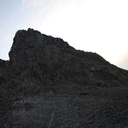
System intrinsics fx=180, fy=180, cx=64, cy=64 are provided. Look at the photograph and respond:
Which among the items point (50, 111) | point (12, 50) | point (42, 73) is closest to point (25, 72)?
point (42, 73)

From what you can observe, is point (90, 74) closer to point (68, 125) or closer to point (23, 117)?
point (23, 117)

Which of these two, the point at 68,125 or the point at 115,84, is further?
the point at 115,84

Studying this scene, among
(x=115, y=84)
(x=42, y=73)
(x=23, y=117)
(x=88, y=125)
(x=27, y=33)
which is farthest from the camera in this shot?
(x=27, y=33)

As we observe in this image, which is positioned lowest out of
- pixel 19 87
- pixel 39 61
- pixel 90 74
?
pixel 19 87

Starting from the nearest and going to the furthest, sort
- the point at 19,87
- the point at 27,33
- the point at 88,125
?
the point at 88,125 < the point at 19,87 < the point at 27,33

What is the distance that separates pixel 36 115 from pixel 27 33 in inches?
3250

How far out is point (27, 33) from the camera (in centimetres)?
10925

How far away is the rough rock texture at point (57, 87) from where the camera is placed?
27627 millimetres

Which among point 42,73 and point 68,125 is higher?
point 42,73

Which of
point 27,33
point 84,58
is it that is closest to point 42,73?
point 84,58

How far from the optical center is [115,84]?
7669 centimetres

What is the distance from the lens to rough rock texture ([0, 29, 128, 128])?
27627mm

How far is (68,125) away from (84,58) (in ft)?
250

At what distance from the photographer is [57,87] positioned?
64.0 metres
